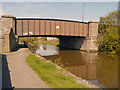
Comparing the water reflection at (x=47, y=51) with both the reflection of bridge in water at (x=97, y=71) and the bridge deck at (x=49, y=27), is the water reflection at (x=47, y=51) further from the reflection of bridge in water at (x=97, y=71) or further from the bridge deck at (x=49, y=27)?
the reflection of bridge in water at (x=97, y=71)

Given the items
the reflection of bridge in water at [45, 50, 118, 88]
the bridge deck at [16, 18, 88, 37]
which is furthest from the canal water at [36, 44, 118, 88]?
the bridge deck at [16, 18, 88, 37]

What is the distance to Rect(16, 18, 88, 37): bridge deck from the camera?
87.1ft

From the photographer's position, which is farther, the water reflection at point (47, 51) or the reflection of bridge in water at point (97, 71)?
the water reflection at point (47, 51)

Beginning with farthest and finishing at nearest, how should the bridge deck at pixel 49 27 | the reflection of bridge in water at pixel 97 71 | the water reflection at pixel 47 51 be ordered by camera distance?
the water reflection at pixel 47 51
the bridge deck at pixel 49 27
the reflection of bridge in water at pixel 97 71

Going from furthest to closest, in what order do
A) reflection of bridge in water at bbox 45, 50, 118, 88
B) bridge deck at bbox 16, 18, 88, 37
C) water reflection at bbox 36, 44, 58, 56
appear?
water reflection at bbox 36, 44, 58, 56, bridge deck at bbox 16, 18, 88, 37, reflection of bridge in water at bbox 45, 50, 118, 88

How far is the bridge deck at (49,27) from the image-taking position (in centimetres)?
2655

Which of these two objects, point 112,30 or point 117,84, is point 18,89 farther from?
point 112,30

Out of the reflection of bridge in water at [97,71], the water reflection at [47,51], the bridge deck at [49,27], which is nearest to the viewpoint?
the reflection of bridge in water at [97,71]

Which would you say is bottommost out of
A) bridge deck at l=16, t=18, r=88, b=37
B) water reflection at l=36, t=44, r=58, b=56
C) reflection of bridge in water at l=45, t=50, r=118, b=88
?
reflection of bridge in water at l=45, t=50, r=118, b=88

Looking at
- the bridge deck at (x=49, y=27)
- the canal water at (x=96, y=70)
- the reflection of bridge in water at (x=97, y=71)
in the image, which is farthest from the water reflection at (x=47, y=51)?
the reflection of bridge in water at (x=97, y=71)

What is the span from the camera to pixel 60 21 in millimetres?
29078

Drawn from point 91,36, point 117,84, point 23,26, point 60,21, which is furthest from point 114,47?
point 23,26

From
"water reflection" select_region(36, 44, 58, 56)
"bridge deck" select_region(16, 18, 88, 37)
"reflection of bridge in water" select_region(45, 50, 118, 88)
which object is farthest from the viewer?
"water reflection" select_region(36, 44, 58, 56)

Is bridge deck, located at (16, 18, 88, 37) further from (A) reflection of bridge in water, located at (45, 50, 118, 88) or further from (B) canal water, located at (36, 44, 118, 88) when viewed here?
(A) reflection of bridge in water, located at (45, 50, 118, 88)
